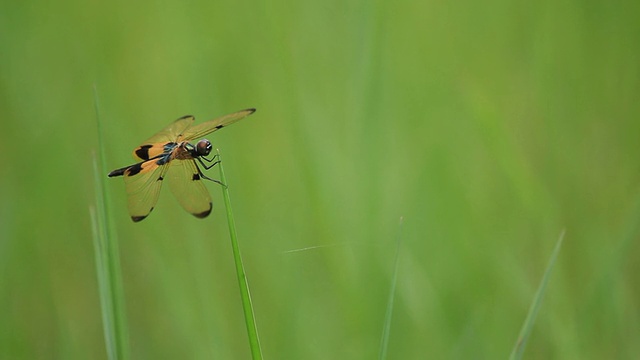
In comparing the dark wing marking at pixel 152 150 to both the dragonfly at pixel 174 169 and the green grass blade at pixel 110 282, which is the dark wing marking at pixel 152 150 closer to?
the dragonfly at pixel 174 169

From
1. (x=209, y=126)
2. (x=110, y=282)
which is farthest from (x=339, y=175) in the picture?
(x=110, y=282)

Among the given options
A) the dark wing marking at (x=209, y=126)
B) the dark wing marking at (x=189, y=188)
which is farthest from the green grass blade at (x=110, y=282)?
the dark wing marking at (x=209, y=126)

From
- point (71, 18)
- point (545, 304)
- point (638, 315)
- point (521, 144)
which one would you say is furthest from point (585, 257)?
point (71, 18)

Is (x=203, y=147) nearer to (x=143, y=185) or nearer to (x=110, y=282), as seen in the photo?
(x=143, y=185)

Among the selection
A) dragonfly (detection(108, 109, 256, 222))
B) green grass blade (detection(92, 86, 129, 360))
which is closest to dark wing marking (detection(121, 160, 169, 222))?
dragonfly (detection(108, 109, 256, 222))

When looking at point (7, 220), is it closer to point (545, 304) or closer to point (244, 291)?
point (244, 291)
